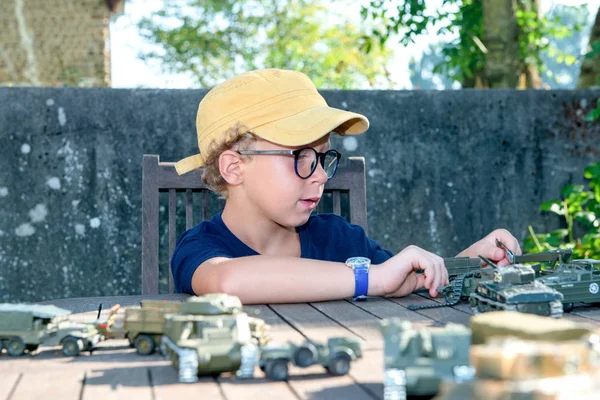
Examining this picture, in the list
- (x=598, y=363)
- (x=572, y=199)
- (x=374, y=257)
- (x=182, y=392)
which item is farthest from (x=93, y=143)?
(x=598, y=363)

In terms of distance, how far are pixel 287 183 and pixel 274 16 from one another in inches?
712

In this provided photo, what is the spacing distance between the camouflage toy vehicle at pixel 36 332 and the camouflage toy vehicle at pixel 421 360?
66 cm

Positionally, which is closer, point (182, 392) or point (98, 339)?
point (182, 392)

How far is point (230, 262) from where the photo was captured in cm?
214

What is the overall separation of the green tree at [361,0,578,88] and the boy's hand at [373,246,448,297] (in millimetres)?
4268

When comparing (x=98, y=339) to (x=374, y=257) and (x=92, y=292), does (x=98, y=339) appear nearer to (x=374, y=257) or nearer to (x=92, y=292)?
(x=374, y=257)

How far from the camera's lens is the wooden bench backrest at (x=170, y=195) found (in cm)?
265

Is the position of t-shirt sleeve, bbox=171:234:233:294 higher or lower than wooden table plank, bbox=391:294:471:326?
higher

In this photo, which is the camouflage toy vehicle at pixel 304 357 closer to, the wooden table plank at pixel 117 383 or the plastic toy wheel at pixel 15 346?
the wooden table plank at pixel 117 383

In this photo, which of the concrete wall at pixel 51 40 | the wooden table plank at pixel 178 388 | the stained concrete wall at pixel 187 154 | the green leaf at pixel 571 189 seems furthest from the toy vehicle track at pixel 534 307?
the concrete wall at pixel 51 40

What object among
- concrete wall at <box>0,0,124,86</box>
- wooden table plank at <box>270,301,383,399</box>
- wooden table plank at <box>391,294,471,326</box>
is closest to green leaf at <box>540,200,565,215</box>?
wooden table plank at <box>391,294,471,326</box>

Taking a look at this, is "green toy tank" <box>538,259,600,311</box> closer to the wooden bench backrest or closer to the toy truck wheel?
the toy truck wheel

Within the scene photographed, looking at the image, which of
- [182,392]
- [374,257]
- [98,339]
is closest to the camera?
[182,392]

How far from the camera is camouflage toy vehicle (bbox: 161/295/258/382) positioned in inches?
50.3
